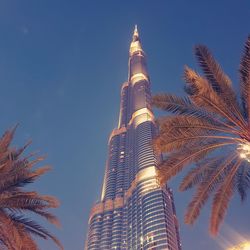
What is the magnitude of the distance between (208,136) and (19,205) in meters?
6.71

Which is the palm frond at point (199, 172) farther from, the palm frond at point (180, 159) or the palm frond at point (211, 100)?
the palm frond at point (211, 100)

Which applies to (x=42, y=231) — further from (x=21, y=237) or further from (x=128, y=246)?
(x=128, y=246)

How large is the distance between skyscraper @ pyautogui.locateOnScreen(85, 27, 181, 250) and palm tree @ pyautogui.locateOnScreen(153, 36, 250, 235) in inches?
3584

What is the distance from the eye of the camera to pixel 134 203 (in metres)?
137

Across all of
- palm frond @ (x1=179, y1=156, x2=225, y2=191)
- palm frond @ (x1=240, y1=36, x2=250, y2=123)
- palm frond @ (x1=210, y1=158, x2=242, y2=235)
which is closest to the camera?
palm frond @ (x1=240, y1=36, x2=250, y2=123)

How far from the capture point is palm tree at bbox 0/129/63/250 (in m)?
8.25

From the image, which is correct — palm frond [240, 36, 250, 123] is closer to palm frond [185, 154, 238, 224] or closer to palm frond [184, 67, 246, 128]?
palm frond [184, 67, 246, 128]

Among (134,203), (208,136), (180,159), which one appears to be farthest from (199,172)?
(134,203)

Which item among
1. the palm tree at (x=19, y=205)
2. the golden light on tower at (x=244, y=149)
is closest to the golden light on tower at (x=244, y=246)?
the golden light on tower at (x=244, y=149)

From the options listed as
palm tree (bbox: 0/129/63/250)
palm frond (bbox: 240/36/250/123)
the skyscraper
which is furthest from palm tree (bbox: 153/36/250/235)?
the skyscraper

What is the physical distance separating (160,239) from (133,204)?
1225 inches

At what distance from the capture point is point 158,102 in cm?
1146

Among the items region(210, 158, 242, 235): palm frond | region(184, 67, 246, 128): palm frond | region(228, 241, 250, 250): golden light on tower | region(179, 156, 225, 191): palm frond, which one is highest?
region(184, 67, 246, 128): palm frond

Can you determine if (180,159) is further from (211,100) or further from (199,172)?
(211,100)
